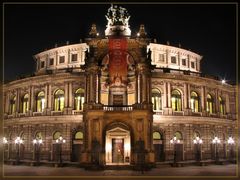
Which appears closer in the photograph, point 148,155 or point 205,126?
point 148,155

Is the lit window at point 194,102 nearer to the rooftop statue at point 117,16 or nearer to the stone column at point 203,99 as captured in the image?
the stone column at point 203,99

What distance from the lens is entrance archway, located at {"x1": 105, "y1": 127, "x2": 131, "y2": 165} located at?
4166 cm

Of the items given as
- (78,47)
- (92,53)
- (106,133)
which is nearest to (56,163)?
(106,133)

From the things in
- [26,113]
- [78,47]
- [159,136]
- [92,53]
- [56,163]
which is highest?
[78,47]

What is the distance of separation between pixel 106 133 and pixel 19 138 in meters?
15.1

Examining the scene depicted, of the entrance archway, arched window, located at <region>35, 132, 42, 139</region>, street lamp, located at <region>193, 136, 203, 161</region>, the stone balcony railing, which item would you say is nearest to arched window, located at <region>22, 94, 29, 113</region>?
the stone balcony railing

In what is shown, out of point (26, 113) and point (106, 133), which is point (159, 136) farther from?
point (26, 113)

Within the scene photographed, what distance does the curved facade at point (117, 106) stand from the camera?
3872 centimetres

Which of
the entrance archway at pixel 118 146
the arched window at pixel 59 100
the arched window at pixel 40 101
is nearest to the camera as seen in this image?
the entrance archway at pixel 118 146

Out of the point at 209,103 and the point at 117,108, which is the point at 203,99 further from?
the point at 117,108

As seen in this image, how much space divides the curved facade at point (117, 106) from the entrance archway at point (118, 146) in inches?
4.8

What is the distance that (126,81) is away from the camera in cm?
4281

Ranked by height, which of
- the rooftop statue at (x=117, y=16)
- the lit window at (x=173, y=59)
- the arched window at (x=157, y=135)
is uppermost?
the rooftop statue at (x=117, y=16)

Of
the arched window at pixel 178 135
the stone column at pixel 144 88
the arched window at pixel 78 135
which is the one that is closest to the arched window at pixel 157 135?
the arched window at pixel 178 135
